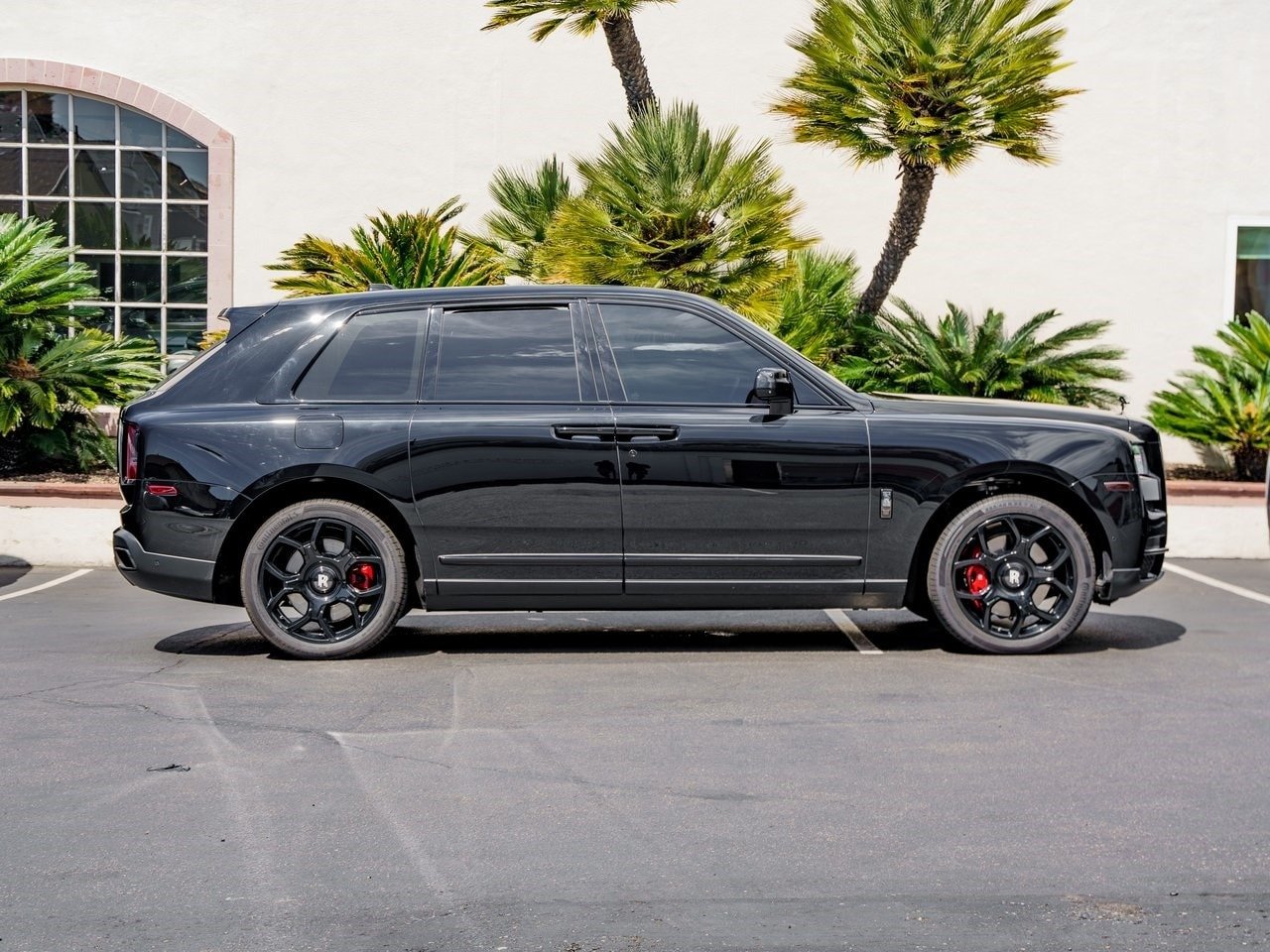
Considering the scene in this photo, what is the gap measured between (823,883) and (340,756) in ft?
6.86

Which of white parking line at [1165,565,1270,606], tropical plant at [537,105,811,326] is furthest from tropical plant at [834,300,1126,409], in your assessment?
white parking line at [1165,565,1270,606]

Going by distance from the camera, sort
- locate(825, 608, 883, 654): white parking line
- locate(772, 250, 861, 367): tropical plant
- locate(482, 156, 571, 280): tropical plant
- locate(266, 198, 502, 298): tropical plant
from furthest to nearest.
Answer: locate(482, 156, 571, 280): tropical plant, locate(772, 250, 861, 367): tropical plant, locate(266, 198, 502, 298): tropical plant, locate(825, 608, 883, 654): white parking line

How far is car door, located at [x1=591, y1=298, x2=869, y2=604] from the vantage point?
7434mm

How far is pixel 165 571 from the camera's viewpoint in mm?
7496

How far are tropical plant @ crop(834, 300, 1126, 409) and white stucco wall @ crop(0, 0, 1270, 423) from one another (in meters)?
1.11

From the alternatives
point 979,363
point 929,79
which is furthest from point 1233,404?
point 929,79

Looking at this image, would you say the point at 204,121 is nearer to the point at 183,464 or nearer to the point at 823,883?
the point at 183,464

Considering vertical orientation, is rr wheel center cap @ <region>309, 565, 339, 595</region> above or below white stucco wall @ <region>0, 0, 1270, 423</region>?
below

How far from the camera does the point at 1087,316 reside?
55.7 feet

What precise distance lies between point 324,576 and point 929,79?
7.72m

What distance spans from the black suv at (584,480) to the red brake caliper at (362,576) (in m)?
0.01

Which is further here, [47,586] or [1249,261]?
[1249,261]

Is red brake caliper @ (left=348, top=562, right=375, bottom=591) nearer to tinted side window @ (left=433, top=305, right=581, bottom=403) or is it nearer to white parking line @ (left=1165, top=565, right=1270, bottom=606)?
tinted side window @ (left=433, top=305, right=581, bottom=403)

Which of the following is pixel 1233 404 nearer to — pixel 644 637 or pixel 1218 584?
pixel 1218 584
